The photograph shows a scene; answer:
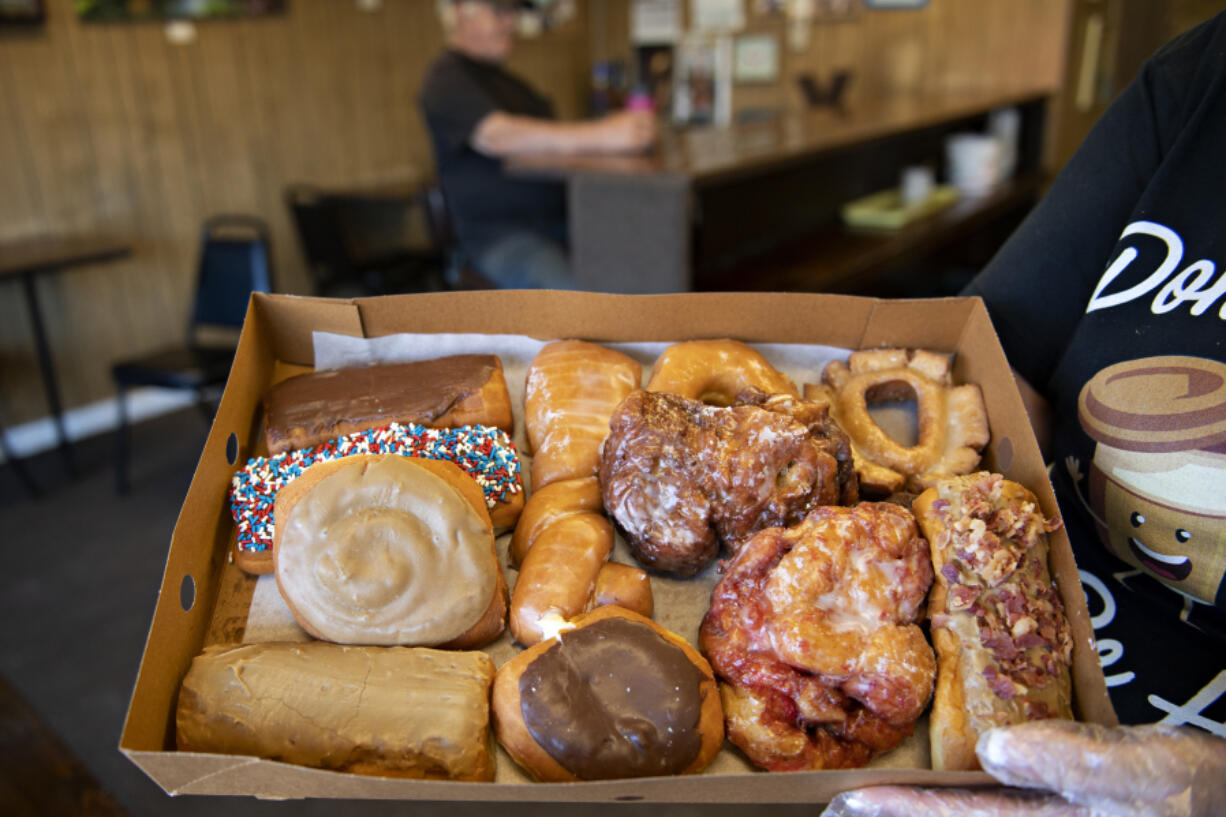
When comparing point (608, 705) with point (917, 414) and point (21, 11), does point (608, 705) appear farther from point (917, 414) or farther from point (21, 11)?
point (21, 11)

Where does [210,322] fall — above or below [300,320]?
below

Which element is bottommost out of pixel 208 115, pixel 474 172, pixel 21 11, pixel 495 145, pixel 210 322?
pixel 210 322

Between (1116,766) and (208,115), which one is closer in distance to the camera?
(1116,766)

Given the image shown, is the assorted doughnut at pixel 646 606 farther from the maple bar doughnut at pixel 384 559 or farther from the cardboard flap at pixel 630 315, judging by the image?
the cardboard flap at pixel 630 315

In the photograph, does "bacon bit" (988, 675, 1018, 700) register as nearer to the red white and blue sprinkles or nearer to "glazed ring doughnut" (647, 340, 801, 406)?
"glazed ring doughnut" (647, 340, 801, 406)

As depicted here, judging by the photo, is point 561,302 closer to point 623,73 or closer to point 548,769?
point 548,769

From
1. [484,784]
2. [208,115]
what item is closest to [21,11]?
[208,115]
